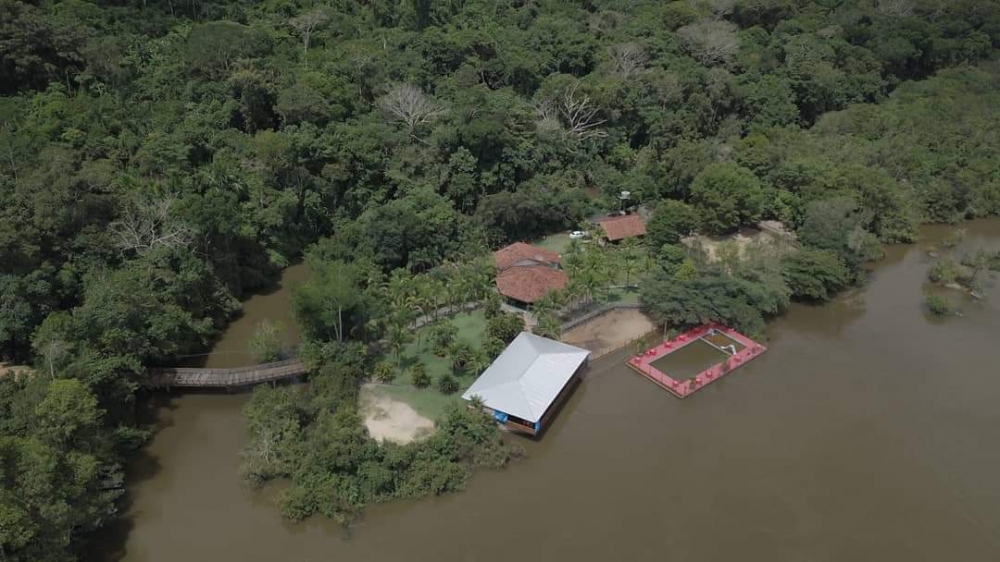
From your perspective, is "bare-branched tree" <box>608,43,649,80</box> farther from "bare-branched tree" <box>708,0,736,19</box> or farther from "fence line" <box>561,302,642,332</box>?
"fence line" <box>561,302,642,332</box>

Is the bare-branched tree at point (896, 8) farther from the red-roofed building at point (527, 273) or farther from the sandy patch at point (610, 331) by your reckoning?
the sandy patch at point (610, 331)

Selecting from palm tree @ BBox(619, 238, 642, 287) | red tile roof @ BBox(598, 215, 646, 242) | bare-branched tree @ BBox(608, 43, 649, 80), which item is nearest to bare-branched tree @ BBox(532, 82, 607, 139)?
bare-branched tree @ BBox(608, 43, 649, 80)

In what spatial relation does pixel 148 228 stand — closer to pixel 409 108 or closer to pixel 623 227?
pixel 409 108

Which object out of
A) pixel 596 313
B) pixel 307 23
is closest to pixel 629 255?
pixel 596 313

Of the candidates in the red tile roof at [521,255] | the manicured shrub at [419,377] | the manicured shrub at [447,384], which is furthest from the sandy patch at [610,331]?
the manicured shrub at [419,377]

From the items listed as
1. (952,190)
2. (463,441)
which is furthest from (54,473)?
(952,190)

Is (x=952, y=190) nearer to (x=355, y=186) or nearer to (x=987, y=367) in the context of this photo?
(x=987, y=367)
